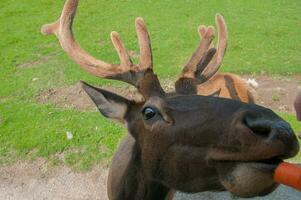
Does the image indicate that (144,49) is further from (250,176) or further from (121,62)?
(250,176)

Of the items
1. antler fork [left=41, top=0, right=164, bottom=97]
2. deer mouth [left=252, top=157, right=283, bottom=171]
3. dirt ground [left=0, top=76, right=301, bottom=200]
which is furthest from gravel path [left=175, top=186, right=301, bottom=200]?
deer mouth [left=252, top=157, right=283, bottom=171]

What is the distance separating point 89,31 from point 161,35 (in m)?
2.53

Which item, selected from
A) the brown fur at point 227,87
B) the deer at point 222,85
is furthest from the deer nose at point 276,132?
the brown fur at point 227,87

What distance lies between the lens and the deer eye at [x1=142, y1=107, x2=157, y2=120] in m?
3.80

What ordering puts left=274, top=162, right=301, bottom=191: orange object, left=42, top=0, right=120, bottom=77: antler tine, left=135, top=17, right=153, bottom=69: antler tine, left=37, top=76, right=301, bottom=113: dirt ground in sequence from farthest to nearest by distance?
left=37, top=76, right=301, bottom=113: dirt ground < left=42, top=0, right=120, bottom=77: antler tine < left=135, top=17, right=153, bottom=69: antler tine < left=274, top=162, right=301, bottom=191: orange object

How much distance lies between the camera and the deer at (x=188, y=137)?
9.74 feet

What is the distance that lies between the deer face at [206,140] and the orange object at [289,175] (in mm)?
66

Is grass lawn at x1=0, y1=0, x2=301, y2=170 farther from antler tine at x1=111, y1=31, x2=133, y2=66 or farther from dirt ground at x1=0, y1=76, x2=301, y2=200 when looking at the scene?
antler tine at x1=111, y1=31, x2=133, y2=66

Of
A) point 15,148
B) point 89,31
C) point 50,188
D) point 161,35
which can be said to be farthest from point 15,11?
point 50,188

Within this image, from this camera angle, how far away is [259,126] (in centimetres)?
293

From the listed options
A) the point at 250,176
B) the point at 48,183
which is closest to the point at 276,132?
the point at 250,176

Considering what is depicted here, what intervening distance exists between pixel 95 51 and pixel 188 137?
421 inches

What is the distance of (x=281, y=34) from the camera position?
51.3 feet

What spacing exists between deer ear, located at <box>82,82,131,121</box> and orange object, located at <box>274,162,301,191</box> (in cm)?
170
